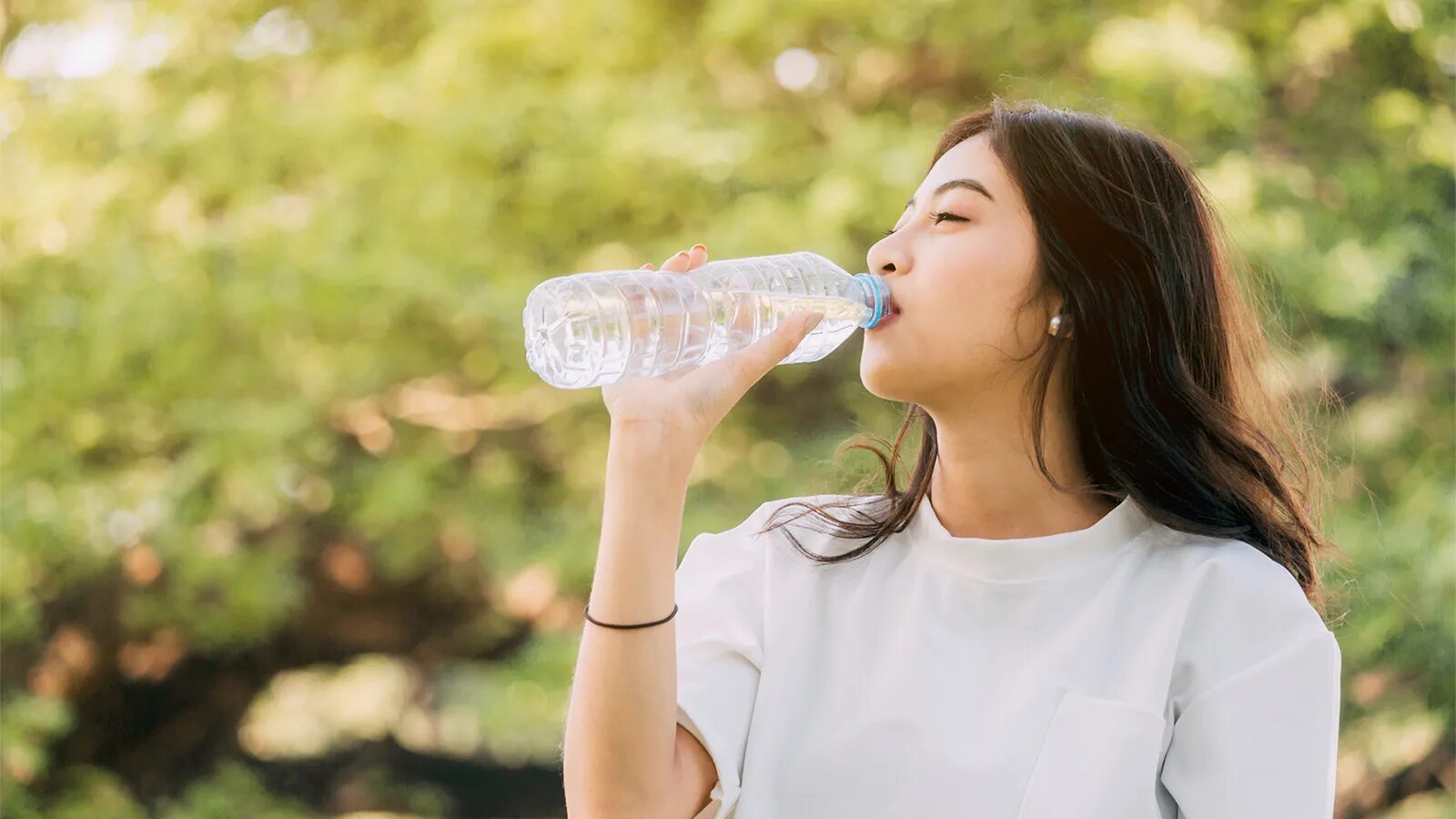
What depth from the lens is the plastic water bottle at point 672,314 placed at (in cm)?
126

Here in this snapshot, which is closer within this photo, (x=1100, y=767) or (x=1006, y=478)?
(x=1100, y=767)

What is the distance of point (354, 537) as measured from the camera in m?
4.05

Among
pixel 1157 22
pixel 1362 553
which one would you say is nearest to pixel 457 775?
pixel 1362 553

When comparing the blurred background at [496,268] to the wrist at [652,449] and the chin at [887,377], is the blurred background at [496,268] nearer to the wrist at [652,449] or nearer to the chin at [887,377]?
the chin at [887,377]

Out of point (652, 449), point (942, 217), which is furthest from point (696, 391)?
point (942, 217)

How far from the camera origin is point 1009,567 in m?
1.23

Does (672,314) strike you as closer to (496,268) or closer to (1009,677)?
(1009,677)

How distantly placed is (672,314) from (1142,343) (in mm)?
446

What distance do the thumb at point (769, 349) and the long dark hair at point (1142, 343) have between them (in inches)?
8.3

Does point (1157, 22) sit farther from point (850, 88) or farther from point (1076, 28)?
point (850, 88)

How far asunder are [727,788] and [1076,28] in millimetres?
3062

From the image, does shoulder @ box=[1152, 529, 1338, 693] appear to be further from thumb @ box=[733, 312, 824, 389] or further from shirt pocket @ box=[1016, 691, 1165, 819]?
thumb @ box=[733, 312, 824, 389]

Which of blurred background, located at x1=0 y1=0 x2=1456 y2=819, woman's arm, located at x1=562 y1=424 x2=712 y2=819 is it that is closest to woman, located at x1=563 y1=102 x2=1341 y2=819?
woman's arm, located at x1=562 y1=424 x2=712 y2=819

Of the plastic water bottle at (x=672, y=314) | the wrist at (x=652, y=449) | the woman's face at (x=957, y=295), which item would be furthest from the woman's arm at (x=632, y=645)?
the woman's face at (x=957, y=295)
